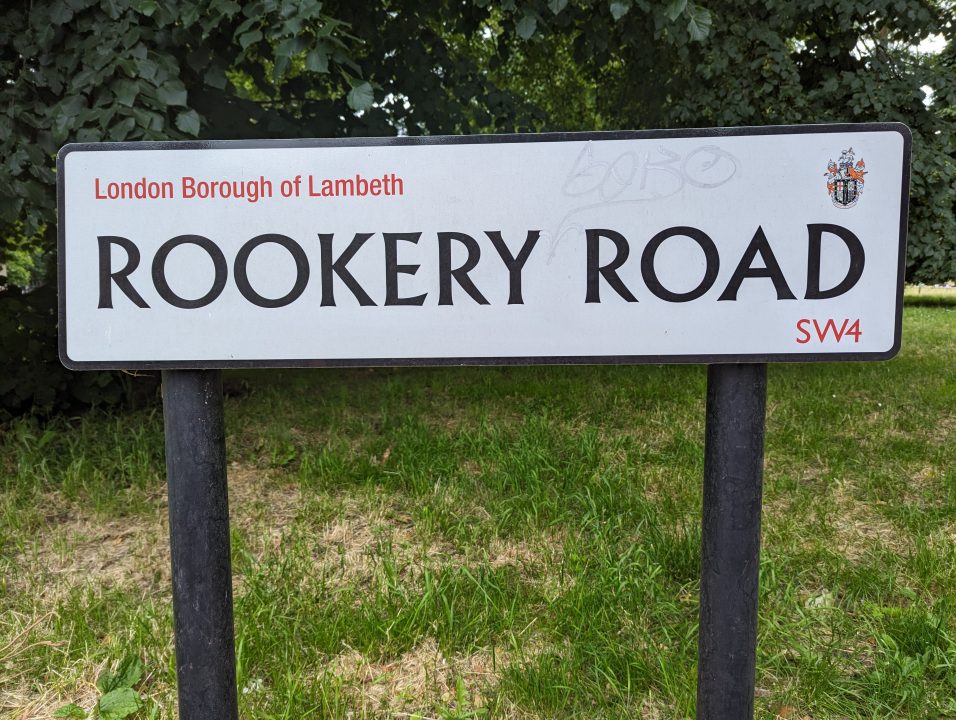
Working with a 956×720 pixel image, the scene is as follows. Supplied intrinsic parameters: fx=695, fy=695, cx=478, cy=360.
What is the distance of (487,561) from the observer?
246 cm

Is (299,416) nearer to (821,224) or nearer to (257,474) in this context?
(257,474)

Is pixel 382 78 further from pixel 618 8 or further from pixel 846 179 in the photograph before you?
pixel 846 179

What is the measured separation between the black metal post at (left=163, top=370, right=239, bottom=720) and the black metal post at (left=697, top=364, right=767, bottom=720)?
85 centimetres

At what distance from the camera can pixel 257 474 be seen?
3.52 m

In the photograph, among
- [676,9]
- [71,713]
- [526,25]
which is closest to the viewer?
[71,713]

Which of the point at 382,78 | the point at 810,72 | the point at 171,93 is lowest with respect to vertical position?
the point at 171,93

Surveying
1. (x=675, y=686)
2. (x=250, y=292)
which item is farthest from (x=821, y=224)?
(x=675, y=686)

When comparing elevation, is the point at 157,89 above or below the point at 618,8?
below

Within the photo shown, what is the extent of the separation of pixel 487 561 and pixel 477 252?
1.61 metres

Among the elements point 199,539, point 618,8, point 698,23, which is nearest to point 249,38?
point 618,8

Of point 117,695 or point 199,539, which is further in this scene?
point 117,695

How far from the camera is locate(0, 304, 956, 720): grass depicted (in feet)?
6.26

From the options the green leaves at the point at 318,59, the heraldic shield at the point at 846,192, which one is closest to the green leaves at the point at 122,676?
the heraldic shield at the point at 846,192

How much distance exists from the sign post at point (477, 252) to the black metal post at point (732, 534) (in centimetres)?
9
